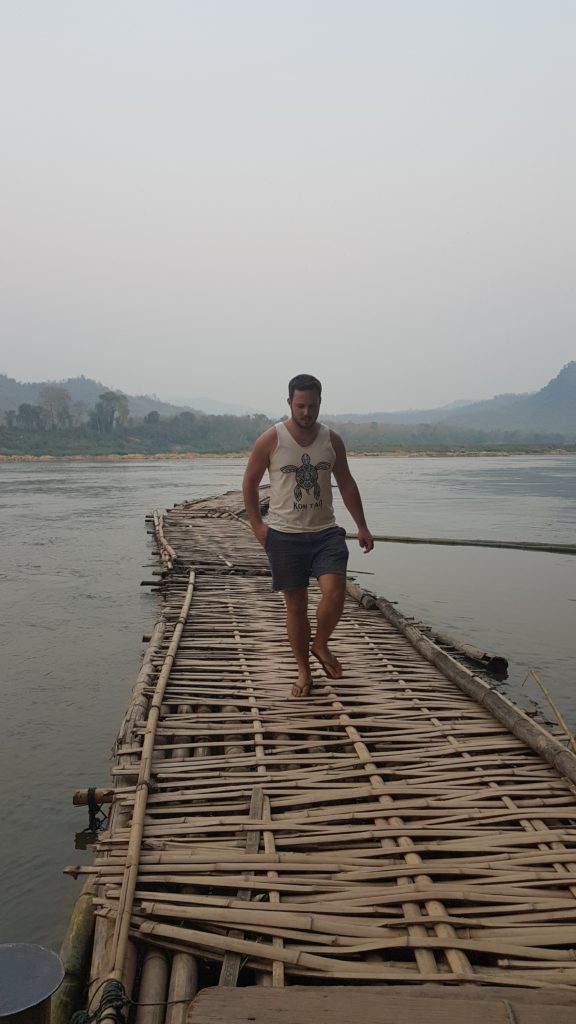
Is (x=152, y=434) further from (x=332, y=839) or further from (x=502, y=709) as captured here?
(x=332, y=839)

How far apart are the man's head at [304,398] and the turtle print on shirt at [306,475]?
198 mm

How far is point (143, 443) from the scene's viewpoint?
79625 millimetres

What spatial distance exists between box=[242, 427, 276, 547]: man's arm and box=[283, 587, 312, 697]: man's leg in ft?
1.10

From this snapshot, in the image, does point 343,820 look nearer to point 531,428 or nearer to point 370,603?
point 370,603

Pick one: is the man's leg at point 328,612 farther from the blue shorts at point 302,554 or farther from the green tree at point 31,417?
the green tree at point 31,417

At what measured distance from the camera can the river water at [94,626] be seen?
3.65 m

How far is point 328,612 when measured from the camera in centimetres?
377

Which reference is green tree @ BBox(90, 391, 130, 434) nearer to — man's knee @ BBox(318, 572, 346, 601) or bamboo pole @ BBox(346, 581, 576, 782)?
bamboo pole @ BBox(346, 581, 576, 782)

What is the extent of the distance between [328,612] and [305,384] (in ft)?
3.81

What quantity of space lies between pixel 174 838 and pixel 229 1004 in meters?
0.85

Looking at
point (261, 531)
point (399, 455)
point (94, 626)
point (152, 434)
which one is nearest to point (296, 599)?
point (261, 531)

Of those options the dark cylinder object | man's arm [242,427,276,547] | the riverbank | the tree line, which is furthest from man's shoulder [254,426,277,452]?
the riverbank

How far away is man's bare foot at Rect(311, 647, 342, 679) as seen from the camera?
3990mm

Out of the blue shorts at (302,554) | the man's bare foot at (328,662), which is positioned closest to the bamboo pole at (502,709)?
the man's bare foot at (328,662)
